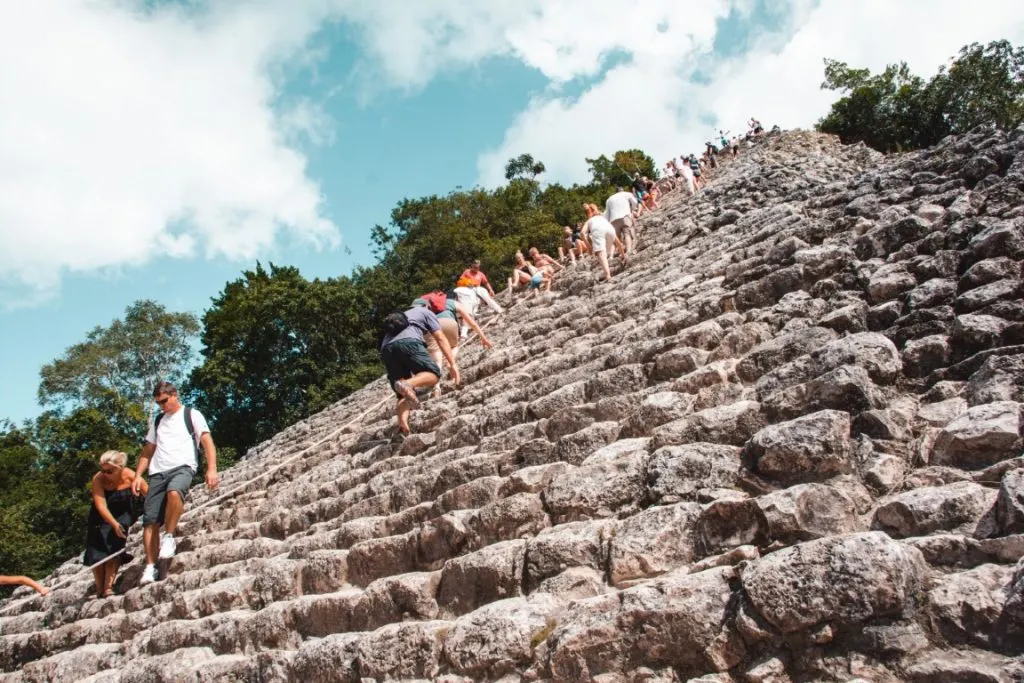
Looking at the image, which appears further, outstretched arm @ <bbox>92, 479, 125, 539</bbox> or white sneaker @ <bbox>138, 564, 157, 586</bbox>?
outstretched arm @ <bbox>92, 479, 125, 539</bbox>

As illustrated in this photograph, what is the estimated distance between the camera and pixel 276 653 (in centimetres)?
367

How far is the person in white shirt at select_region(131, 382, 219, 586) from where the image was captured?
5.89 metres

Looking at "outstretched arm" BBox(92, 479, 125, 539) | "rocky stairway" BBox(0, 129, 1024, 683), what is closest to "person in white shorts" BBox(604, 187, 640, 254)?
"rocky stairway" BBox(0, 129, 1024, 683)

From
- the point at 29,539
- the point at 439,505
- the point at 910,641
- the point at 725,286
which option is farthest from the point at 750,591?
the point at 29,539

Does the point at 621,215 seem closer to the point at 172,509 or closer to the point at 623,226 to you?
the point at 623,226

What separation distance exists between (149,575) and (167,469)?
0.85 meters

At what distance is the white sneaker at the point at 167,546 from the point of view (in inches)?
238

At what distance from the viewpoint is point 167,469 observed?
597 centimetres

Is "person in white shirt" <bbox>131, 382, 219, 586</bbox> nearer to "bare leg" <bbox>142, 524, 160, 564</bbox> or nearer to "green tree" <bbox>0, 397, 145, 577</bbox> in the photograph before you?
"bare leg" <bbox>142, 524, 160, 564</bbox>

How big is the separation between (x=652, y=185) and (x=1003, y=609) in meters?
18.7

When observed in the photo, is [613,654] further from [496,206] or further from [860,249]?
[496,206]

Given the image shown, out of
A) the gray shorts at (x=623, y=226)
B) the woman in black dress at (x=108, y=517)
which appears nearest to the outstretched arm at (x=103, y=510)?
the woman in black dress at (x=108, y=517)

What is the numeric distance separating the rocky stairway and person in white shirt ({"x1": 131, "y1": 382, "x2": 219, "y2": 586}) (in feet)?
0.92

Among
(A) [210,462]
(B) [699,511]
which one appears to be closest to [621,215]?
(A) [210,462]
